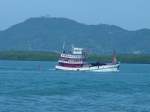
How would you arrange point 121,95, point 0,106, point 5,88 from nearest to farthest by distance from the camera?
point 0,106 < point 121,95 < point 5,88

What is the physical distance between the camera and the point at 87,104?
158 ft

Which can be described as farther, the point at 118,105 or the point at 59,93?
the point at 59,93

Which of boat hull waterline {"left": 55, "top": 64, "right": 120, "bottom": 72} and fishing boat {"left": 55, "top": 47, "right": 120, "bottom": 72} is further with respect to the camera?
boat hull waterline {"left": 55, "top": 64, "right": 120, "bottom": 72}

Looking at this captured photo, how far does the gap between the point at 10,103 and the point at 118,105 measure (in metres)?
6.75

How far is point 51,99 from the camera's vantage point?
170 feet

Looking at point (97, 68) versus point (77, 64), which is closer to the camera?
point (77, 64)

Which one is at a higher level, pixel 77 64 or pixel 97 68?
pixel 77 64

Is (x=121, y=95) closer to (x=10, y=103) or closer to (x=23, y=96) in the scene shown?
(x=23, y=96)

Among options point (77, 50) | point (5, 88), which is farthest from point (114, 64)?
point (5, 88)

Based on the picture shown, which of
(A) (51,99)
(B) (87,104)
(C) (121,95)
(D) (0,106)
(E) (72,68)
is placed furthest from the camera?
(E) (72,68)

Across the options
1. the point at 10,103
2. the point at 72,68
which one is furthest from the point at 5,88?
the point at 72,68

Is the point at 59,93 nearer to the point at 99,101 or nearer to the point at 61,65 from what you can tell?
the point at 99,101

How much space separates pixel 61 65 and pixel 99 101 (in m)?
64.4

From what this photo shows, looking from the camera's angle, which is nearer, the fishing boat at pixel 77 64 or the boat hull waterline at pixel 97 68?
the fishing boat at pixel 77 64
